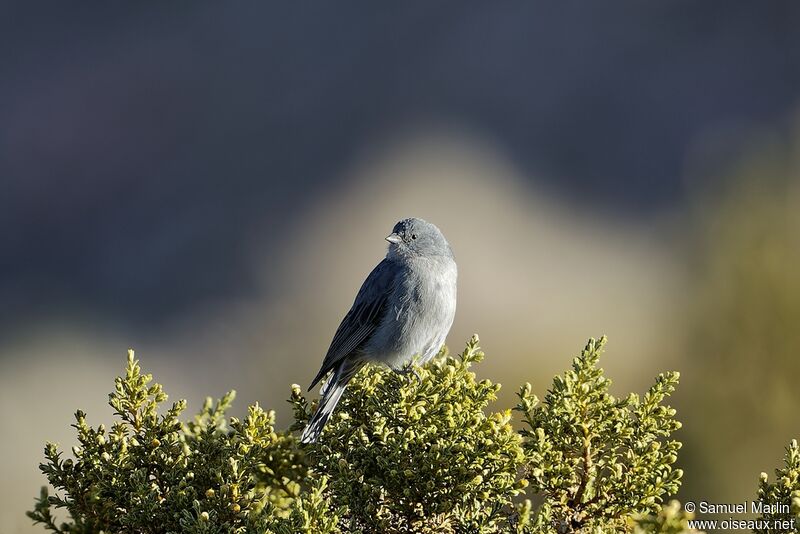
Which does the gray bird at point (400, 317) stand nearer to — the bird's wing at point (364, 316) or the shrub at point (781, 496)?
the bird's wing at point (364, 316)

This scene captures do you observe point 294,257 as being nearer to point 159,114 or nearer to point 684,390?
point 159,114

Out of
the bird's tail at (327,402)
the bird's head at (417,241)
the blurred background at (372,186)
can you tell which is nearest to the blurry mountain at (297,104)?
the blurred background at (372,186)

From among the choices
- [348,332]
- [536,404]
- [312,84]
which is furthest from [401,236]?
[312,84]

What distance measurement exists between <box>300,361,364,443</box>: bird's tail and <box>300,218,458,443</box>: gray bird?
0.03 feet

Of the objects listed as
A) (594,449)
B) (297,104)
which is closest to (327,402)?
(594,449)

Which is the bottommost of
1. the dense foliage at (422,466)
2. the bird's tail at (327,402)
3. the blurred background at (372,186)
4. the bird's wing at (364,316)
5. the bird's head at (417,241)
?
the dense foliage at (422,466)

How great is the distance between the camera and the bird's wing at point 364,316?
3.90 meters

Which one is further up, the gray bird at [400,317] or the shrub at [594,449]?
the gray bird at [400,317]

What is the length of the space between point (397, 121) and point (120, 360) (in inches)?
222

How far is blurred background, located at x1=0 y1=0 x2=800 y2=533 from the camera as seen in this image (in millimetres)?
7359

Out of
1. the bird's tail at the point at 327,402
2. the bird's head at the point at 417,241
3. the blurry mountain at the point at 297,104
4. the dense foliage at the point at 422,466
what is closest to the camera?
the dense foliage at the point at 422,466

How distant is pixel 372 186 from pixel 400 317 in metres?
8.73

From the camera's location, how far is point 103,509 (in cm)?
290

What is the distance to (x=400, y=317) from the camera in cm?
393
